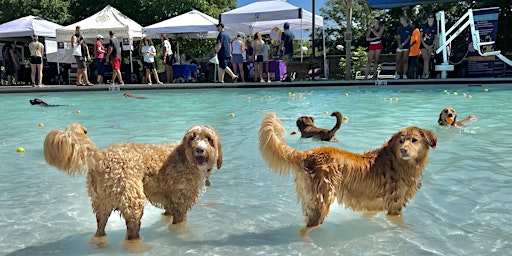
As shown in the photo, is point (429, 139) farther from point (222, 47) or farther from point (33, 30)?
point (33, 30)

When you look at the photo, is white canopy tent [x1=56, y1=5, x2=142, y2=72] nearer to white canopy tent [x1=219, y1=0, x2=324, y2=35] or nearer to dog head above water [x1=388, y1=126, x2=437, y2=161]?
white canopy tent [x1=219, y1=0, x2=324, y2=35]

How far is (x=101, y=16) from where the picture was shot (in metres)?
25.1

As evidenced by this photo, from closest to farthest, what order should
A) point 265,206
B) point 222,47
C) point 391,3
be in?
point 265,206 → point 222,47 → point 391,3

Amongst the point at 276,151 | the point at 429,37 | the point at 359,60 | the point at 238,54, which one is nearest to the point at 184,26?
the point at 238,54

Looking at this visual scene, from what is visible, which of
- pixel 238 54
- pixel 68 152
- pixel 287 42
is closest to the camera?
pixel 68 152

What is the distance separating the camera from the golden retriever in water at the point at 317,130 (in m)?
7.57

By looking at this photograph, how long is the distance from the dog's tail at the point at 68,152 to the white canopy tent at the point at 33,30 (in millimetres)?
22182

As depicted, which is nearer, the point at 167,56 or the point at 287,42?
the point at 287,42

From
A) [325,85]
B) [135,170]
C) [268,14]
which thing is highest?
[268,14]

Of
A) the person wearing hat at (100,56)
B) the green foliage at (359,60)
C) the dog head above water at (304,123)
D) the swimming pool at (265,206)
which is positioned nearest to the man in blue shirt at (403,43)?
the green foliage at (359,60)

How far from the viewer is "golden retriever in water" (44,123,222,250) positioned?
3.60 m

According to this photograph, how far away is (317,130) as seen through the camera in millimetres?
7867

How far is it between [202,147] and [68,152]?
0.97m

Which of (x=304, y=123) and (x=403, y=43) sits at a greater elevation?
(x=403, y=43)
